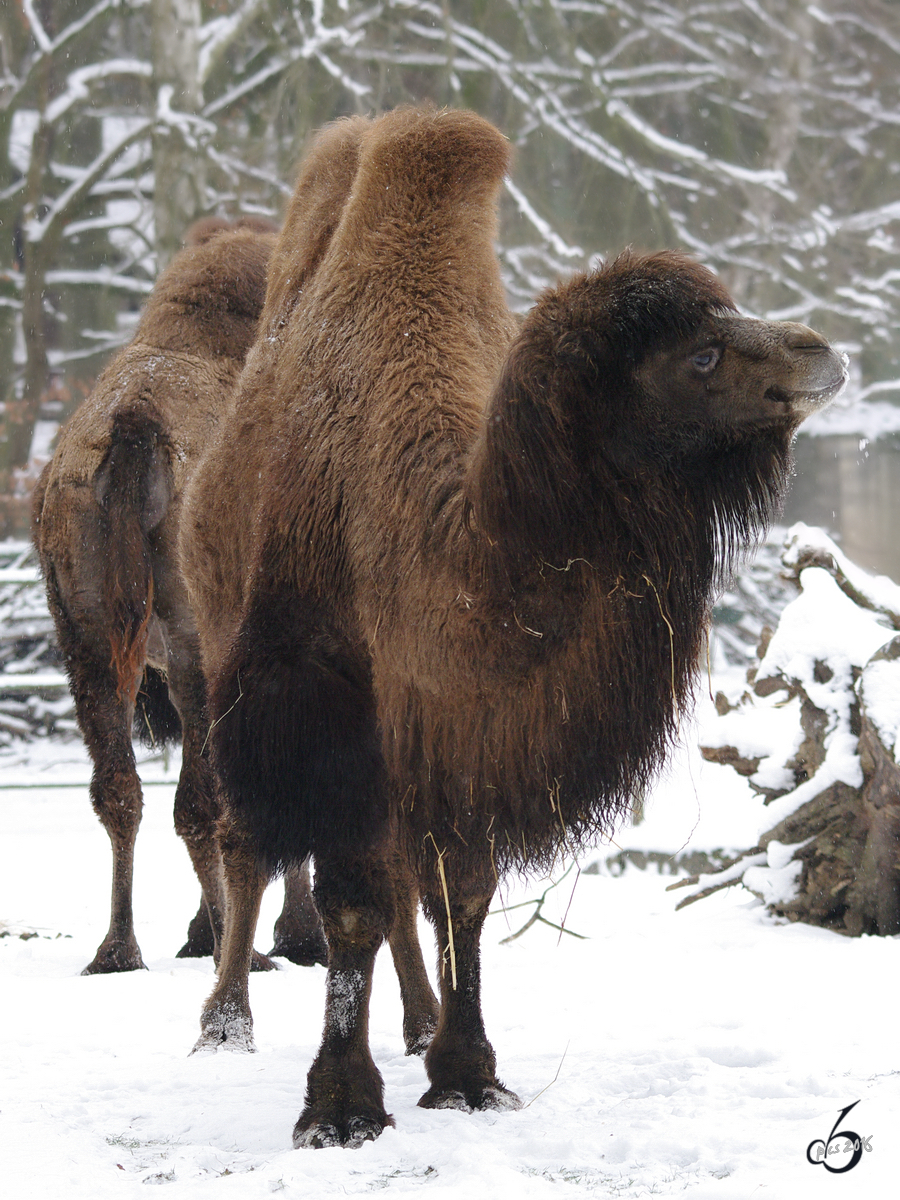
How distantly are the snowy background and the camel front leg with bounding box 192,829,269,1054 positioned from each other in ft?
0.46

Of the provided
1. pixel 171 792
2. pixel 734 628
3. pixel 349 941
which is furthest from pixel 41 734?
pixel 349 941

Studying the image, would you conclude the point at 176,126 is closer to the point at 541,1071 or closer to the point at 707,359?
the point at 541,1071

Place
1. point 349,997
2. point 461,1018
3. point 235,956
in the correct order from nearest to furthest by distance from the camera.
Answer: point 349,997
point 461,1018
point 235,956

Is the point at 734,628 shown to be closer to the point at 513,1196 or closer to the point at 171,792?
the point at 171,792

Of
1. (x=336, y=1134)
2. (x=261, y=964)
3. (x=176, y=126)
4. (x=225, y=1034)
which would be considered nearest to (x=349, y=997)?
(x=336, y=1134)

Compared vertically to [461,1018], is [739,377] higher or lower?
higher

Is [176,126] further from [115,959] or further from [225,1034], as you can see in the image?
[225,1034]

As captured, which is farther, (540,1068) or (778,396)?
(540,1068)

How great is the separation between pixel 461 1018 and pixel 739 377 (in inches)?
66.8

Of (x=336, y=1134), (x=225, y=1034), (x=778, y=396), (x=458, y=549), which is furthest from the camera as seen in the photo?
(x=225, y=1034)

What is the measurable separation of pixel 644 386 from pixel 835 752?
3.05 m

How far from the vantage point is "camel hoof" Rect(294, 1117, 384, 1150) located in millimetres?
2916

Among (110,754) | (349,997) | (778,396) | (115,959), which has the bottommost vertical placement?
(115,959)

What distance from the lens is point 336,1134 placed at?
2.94m
